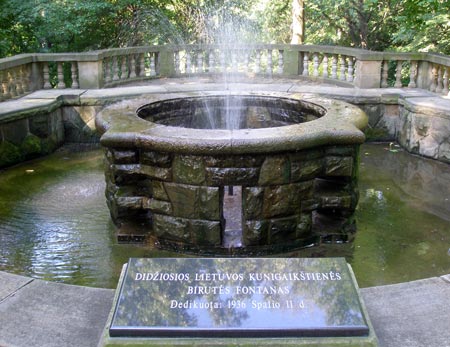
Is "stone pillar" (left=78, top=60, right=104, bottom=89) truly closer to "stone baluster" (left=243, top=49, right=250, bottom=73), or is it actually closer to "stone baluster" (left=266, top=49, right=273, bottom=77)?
"stone baluster" (left=243, top=49, right=250, bottom=73)

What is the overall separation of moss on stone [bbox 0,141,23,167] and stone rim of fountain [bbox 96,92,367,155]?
7.94 ft

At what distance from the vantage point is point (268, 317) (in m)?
2.47

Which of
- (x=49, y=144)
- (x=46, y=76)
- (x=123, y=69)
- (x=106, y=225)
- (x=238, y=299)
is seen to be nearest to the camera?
(x=238, y=299)

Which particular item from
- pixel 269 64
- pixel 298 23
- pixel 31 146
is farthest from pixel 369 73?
pixel 298 23

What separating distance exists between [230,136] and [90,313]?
198 centimetres

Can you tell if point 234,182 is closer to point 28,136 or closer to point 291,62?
point 28,136

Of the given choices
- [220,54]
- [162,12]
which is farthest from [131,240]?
[162,12]

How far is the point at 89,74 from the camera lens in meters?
9.30

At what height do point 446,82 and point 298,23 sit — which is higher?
point 298,23

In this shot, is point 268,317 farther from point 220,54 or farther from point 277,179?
point 220,54

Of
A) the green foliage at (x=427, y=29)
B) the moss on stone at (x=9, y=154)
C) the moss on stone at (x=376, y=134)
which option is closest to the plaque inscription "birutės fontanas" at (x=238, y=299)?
the moss on stone at (x=9, y=154)

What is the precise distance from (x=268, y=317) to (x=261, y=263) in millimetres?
385

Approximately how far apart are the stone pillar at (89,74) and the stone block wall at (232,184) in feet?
15.3

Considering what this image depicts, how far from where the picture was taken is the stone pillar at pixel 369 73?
934 centimetres
